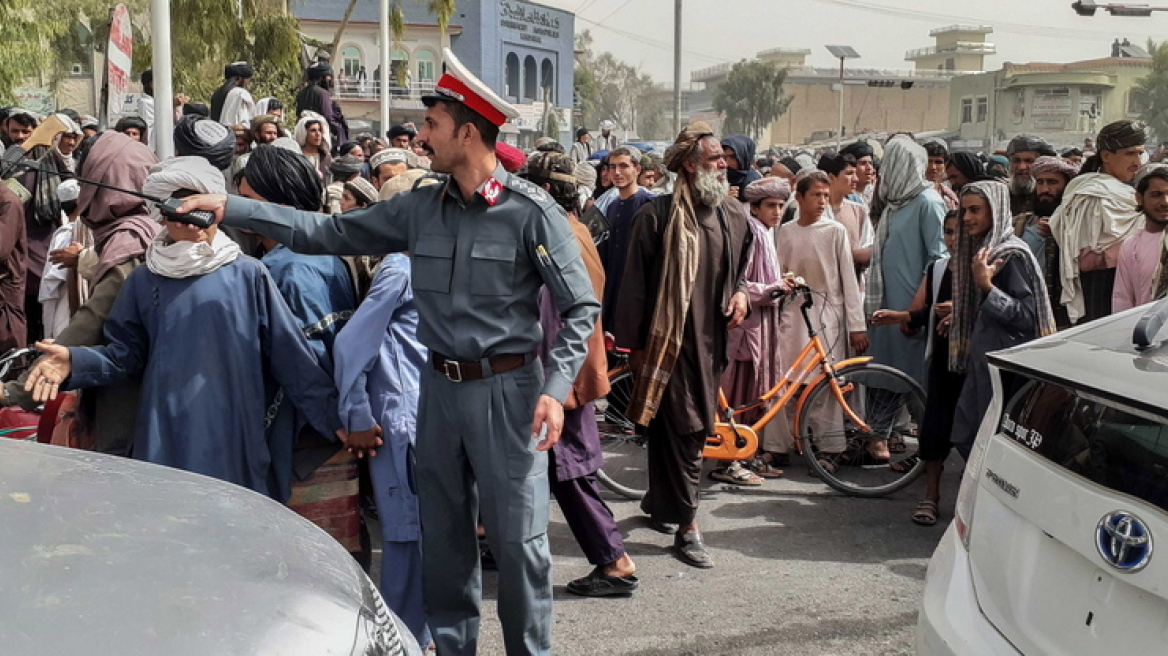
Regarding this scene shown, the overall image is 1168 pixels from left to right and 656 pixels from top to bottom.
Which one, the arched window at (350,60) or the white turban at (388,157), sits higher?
the arched window at (350,60)

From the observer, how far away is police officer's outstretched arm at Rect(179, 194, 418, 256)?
370cm

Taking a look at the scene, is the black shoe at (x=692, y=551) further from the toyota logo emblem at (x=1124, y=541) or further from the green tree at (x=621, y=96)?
the green tree at (x=621, y=96)

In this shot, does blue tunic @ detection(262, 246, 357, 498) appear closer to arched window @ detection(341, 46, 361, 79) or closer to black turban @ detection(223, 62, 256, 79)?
black turban @ detection(223, 62, 256, 79)

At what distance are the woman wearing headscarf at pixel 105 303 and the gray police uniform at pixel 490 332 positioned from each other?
611mm

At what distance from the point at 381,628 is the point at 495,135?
1775 millimetres

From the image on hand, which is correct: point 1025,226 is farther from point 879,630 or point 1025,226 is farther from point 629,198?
point 879,630

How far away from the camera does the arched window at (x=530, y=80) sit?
68.1m

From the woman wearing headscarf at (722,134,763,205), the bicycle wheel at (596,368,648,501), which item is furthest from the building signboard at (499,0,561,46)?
the bicycle wheel at (596,368,648,501)

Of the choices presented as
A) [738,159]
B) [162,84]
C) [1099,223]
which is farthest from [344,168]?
[1099,223]

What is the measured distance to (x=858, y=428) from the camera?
6824 millimetres

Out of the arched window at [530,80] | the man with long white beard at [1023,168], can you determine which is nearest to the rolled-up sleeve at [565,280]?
the man with long white beard at [1023,168]

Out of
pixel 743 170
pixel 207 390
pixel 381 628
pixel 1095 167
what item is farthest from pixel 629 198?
pixel 381 628

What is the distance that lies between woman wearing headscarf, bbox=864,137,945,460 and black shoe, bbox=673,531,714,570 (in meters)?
2.55

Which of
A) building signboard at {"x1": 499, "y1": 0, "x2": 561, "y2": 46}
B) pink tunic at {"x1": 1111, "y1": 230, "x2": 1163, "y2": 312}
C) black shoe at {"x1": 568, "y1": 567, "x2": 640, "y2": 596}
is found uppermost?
building signboard at {"x1": 499, "y1": 0, "x2": 561, "y2": 46}
